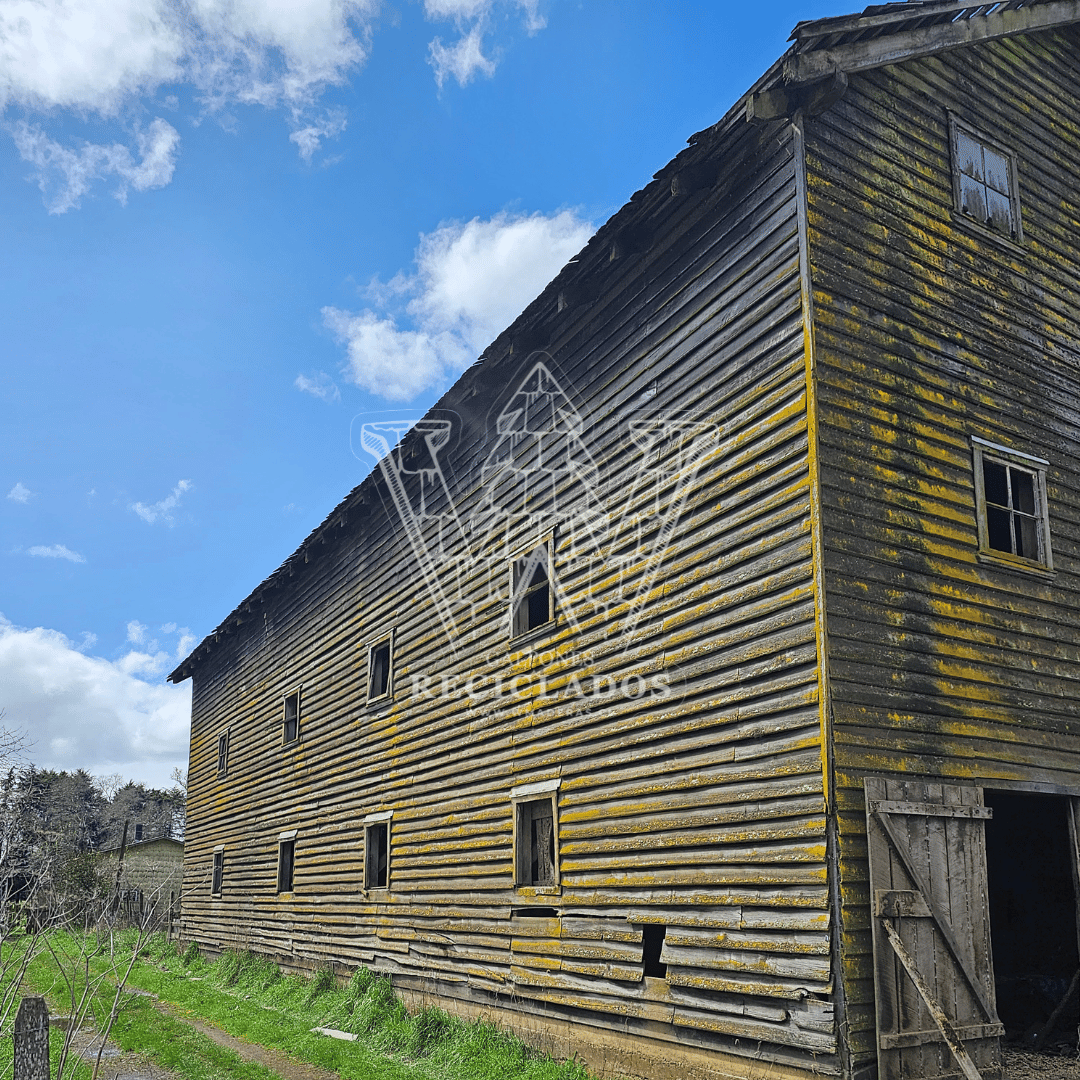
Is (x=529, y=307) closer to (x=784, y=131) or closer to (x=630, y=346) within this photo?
(x=630, y=346)

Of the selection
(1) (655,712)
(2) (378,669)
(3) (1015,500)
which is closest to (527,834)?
(1) (655,712)

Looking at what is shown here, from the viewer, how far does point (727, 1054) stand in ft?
26.8

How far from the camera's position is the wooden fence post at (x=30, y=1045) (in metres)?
5.29

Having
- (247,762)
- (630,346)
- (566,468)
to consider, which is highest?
(630,346)

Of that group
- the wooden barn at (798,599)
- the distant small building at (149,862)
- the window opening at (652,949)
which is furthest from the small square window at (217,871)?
the distant small building at (149,862)

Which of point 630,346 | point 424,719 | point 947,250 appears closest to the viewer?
point 947,250

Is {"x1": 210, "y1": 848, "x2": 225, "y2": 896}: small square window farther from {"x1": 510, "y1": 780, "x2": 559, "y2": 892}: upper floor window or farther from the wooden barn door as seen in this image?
the wooden barn door

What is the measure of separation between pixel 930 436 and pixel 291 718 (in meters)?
15.9

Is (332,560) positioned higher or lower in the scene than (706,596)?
higher

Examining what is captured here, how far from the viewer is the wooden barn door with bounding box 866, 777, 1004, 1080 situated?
7246mm

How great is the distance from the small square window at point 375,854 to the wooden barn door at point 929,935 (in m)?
10.00

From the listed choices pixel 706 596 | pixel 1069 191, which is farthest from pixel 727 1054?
pixel 1069 191

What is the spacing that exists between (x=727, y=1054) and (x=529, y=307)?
A: 8656mm

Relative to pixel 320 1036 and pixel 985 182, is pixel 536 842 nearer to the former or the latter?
pixel 320 1036
